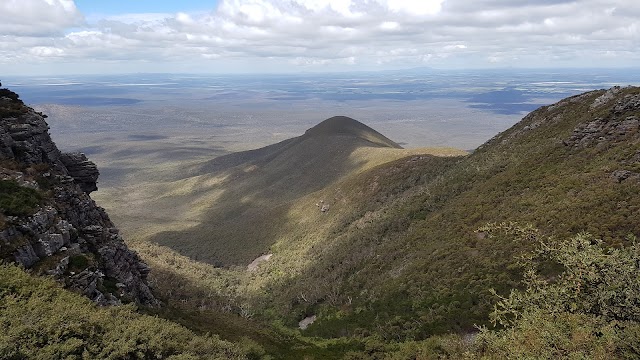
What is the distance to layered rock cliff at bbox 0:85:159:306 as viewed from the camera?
3272 centimetres

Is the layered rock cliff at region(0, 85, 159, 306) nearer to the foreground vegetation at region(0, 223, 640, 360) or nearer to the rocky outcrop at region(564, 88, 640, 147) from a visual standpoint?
the foreground vegetation at region(0, 223, 640, 360)

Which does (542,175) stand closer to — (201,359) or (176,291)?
(201,359)

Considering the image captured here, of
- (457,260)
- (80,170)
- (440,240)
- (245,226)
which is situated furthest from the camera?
(245,226)

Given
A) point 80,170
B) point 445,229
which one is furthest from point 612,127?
point 80,170

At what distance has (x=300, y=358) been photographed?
139 feet

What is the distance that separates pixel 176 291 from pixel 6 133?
41635 millimetres

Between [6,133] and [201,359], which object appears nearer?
[201,359]

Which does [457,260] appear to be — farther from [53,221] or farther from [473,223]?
[53,221]

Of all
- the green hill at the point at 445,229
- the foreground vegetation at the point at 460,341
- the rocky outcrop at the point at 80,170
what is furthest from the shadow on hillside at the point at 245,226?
the foreground vegetation at the point at 460,341

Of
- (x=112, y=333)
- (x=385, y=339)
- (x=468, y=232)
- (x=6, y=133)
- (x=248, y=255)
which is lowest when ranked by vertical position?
(x=248, y=255)

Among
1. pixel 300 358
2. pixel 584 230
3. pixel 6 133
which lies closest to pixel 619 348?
pixel 584 230

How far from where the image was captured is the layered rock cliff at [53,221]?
3272 cm

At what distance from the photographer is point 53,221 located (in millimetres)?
36250

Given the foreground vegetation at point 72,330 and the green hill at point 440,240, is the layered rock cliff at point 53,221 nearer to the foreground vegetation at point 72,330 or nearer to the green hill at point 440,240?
the foreground vegetation at point 72,330
